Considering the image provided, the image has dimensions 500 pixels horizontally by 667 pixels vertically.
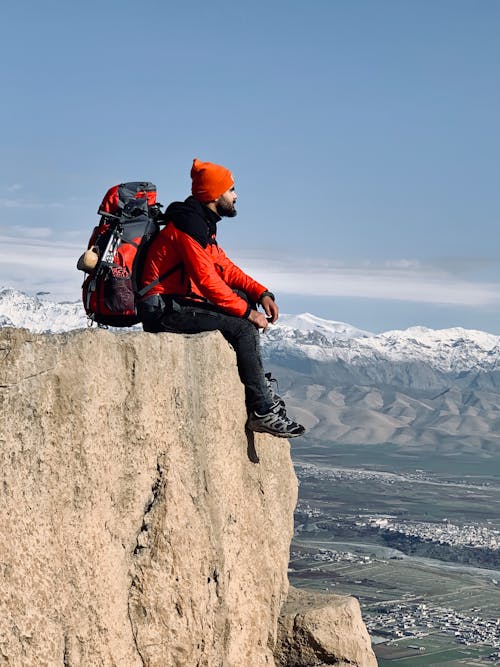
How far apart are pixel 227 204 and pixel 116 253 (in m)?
1.58

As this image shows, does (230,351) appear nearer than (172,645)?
No

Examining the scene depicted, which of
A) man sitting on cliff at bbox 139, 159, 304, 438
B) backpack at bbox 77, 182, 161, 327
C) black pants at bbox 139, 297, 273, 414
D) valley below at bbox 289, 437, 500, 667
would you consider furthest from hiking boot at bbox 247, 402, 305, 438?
valley below at bbox 289, 437, 500, 667

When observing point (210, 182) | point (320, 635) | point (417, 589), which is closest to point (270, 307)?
point (210, 182)

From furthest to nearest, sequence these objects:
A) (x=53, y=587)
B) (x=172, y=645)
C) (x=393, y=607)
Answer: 1. (x=393, y=607)
2. (x=172, y=645)
3. (x=53, y=587)

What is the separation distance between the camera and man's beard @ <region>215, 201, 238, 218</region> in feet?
41.1

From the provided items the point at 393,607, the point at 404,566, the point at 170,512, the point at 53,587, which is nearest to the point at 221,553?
the point at 170,512

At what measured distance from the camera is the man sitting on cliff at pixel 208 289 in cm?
1196

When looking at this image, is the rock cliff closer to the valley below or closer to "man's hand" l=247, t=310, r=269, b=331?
"man's hand" l=247, t=310, r=269, b=331

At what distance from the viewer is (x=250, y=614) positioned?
1262 cm

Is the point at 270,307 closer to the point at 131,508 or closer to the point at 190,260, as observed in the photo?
the point at 190,260

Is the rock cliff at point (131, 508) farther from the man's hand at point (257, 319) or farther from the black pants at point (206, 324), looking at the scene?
the man's hand at point (257, 319)

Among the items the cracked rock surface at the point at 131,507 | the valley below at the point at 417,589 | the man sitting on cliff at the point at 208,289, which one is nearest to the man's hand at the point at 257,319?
the man sitting on cliff at the point at 208,289

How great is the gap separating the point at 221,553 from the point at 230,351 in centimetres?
249

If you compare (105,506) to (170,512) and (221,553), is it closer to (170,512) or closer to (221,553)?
(170,512)
